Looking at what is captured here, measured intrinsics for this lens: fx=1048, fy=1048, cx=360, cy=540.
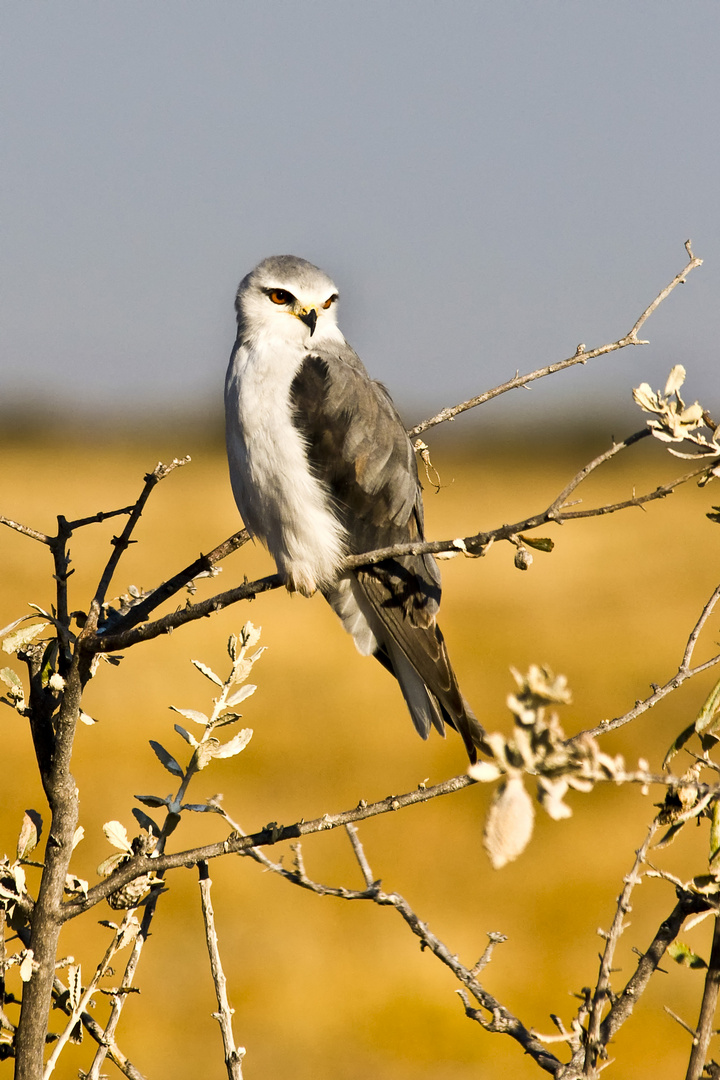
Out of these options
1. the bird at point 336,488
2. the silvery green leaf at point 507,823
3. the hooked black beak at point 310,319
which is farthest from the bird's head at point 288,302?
the silvery green leaf at point 507,823

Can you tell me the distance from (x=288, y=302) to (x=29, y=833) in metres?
3.16

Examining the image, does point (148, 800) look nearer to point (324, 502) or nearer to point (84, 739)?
point (324, 502)

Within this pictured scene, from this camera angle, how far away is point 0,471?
1281 inches

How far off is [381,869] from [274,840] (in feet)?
28.8

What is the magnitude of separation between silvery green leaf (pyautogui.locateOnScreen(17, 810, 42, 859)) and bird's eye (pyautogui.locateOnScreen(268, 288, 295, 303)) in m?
3.11

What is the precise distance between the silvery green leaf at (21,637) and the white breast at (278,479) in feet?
5.75

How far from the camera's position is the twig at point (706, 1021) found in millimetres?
1686

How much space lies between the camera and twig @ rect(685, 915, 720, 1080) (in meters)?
1.69

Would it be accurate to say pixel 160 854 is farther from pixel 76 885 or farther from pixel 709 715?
pixel 709 715

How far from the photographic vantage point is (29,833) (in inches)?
92.1

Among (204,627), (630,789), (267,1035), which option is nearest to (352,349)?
(267,1035)

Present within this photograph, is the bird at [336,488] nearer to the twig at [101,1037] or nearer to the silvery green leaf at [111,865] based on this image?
the silvery green leaf at [111,865]

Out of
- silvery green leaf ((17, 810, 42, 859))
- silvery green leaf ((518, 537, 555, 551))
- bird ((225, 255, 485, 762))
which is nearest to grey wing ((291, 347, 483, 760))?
bird ((225, 255, 485, 762))

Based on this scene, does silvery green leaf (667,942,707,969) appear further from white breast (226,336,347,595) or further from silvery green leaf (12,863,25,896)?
white breast (226,336,347,595)
